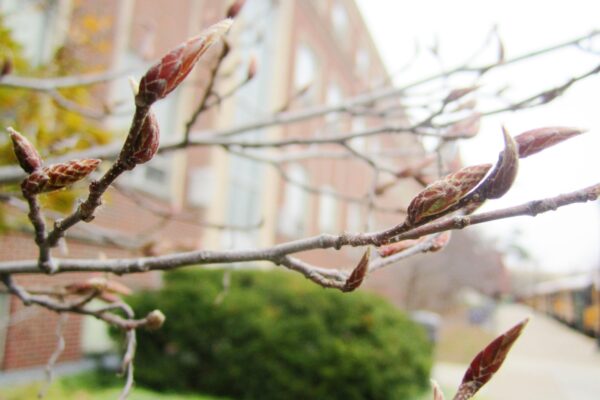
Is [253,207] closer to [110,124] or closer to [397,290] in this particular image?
[110,124]

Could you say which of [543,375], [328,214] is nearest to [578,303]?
[328,214]

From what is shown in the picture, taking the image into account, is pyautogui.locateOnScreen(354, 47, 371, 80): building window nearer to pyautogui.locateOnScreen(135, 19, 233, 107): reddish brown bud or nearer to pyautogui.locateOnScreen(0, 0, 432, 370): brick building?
pyautogui.locateOnScreen(0, 0, 432, 370): brick building

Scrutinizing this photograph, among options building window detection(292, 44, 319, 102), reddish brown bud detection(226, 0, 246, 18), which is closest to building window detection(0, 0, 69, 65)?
reddish brown bud detection(226, 0, 246, 18)

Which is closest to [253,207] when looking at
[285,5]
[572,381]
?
[285,5]

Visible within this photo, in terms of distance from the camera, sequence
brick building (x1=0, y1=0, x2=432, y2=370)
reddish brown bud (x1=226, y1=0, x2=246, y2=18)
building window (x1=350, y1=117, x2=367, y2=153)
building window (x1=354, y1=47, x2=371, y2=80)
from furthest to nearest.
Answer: building window (x1=354, y1=47, x2=371, y2=80), brick building (x1=0, y1=0, x2=432, y2=370), building window (x1=350, y1=117, x2=367, y2=153), reddish brown bud (x1=226, y1=0, x2=246, y2=18)

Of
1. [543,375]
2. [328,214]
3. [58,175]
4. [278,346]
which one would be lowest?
[543,375]

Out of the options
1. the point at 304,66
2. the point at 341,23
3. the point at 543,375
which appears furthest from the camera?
the point at 341,23

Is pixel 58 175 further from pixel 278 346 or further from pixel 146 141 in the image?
pixel 278 346

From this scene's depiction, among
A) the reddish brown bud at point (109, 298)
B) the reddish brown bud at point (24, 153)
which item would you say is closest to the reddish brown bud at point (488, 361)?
the reddish brown bud at point (24, 153)
